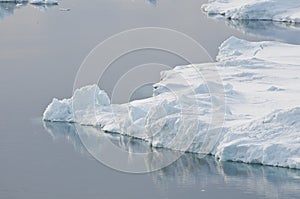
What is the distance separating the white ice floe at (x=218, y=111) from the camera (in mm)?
15320

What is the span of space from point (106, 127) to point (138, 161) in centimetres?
189

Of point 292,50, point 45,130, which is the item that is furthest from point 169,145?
point 292,50

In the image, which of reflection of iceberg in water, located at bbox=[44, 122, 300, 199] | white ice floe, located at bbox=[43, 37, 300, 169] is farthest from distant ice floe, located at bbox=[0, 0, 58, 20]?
reflection of iceberg in water, located at bbox=[44, 122, 300, 199]

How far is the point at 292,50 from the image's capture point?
996 inches

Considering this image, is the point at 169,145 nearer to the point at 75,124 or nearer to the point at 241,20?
the point at 75,124

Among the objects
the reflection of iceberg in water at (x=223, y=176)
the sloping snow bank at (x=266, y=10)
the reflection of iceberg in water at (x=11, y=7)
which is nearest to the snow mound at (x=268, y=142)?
the reflection of iceberg in water at (x=223, y=176)

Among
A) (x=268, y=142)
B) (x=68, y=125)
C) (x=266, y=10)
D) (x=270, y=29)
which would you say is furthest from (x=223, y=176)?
(x=266, y=10)

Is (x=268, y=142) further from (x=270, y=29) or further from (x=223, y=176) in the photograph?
(x=270, y=29)

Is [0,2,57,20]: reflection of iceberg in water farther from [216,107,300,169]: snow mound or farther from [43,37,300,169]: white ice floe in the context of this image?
[216,107,300,169]: snow mound

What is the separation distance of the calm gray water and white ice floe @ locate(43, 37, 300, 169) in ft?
1.15

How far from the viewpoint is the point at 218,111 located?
56.0 ft

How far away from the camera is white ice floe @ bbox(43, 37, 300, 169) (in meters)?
15.3

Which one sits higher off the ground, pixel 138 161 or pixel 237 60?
pixel 237 60

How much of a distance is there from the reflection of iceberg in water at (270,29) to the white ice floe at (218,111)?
276 inches
